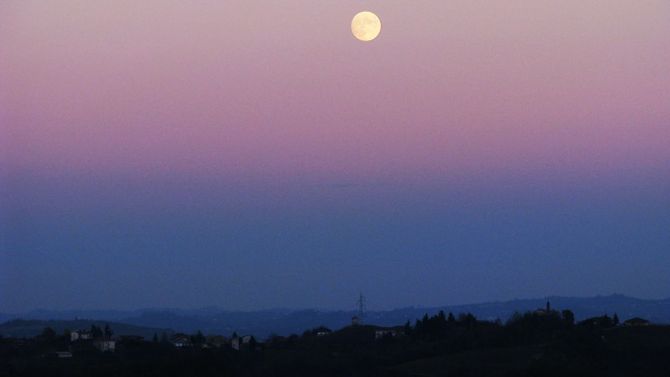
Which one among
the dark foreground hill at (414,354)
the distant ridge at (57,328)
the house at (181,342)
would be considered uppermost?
the distant ridge at (57,328)

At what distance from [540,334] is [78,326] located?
66.9 meters

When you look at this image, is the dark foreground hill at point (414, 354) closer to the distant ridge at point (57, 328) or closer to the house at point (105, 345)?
the house at point (105, 345)

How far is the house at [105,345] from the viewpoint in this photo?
63.9 metres

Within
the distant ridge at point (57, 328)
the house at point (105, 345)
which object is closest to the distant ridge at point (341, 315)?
the distant ridge at point (57, 328)

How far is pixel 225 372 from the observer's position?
50406mm

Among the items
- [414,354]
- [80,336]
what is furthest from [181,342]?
[414,354]

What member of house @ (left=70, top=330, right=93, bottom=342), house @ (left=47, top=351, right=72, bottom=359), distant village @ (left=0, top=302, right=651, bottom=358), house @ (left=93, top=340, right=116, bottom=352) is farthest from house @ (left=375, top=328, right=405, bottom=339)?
house @ (left=47, top=351, right=72, bottom=359)

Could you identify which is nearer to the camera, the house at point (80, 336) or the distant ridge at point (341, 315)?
the house at point (80, 336)

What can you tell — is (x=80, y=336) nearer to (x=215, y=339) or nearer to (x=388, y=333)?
(x=215, y=339)

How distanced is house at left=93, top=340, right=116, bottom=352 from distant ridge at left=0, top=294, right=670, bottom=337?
260 feet

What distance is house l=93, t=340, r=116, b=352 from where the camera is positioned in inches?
2515

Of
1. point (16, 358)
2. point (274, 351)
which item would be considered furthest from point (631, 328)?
point (16, 358)

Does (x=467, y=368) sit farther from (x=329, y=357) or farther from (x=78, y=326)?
(x=78, y=326)

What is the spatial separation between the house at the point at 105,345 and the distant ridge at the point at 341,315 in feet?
260
